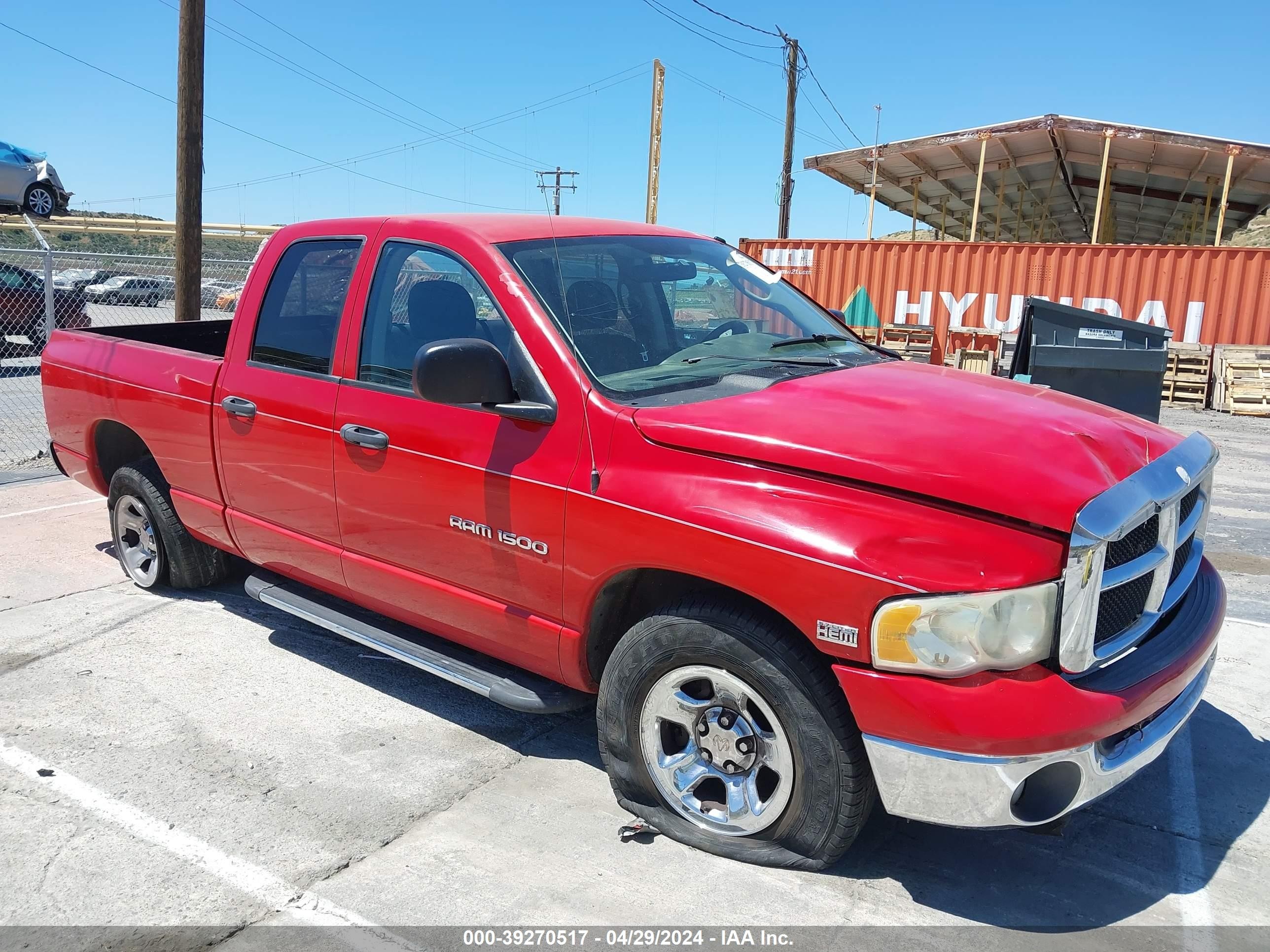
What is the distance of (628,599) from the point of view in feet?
10.7

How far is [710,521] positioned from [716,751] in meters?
0.72

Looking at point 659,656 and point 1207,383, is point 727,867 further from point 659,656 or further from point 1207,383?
point 1207,383

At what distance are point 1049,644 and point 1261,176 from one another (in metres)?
24.5

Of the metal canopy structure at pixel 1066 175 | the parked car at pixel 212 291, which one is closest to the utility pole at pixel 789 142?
the metal canopy structure at pixel 1066 175

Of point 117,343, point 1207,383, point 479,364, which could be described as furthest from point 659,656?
point 1207,383

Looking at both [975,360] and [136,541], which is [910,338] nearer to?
[975,360]

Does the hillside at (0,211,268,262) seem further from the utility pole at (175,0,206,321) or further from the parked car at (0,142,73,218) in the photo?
the utility pole at (175,0,206,321)

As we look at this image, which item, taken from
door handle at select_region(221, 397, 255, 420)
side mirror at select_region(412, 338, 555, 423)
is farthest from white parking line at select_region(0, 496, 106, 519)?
side mirror at select_region(412, 338, 555, 423)

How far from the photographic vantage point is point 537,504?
3.21 m

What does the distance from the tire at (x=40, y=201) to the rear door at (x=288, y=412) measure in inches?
776

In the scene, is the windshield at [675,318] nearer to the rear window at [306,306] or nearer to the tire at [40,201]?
the rear window at [306,306]

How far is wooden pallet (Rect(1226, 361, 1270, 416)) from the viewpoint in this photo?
51.7 feet

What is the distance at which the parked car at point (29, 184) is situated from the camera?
19.8 metres

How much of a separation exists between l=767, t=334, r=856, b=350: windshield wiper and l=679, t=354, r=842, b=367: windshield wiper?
13cm
